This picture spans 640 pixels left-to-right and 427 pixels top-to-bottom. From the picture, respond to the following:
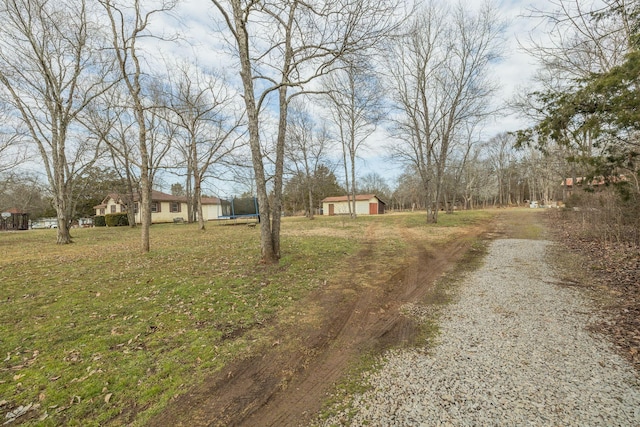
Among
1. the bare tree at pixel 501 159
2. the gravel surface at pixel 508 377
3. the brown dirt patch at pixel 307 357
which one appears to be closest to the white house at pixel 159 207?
the brown dirt patch at pixel 307 357

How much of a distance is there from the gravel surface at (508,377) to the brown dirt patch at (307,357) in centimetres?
41

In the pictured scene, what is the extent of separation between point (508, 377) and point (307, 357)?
208cm

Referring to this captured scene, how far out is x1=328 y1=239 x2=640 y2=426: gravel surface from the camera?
2143 mm

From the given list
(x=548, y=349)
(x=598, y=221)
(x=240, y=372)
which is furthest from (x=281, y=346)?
(x=598, y=221)

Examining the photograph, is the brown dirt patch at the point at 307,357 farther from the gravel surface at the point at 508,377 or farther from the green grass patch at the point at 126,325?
the gravel surface at the point at 508,377

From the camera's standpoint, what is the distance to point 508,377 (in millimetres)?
2596

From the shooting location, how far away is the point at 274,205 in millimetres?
7164

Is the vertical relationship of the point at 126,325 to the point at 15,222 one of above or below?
below

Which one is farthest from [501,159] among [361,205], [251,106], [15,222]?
[15,222]

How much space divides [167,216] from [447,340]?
36.1 meters

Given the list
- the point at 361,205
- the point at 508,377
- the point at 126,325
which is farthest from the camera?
the point at 361,205

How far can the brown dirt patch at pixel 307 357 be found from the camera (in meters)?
2.26

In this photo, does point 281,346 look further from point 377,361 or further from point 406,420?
point 406,420

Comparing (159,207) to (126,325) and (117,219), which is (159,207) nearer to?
(117,219)
